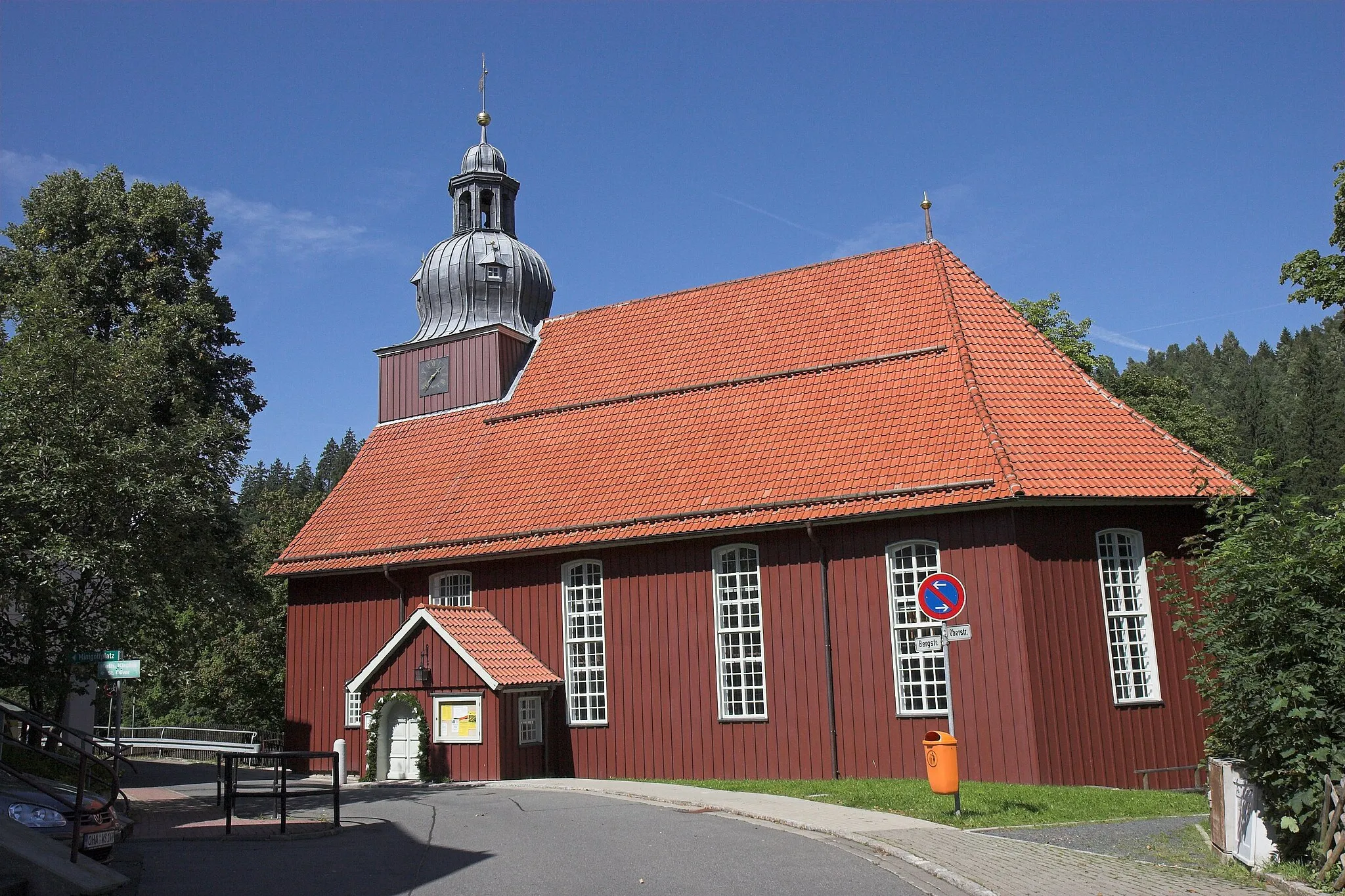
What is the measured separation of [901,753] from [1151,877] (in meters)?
9.17

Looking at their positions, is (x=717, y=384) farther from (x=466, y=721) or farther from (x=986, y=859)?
Result: (x=986, y=859)

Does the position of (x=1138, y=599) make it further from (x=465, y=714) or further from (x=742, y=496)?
(x=465, y=714)

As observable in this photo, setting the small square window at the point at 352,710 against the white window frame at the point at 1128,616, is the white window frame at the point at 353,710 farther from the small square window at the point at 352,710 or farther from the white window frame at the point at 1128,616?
the white window frame at the point at 1128,616

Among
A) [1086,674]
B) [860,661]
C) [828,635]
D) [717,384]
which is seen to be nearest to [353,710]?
[717,384]

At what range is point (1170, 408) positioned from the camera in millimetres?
38312

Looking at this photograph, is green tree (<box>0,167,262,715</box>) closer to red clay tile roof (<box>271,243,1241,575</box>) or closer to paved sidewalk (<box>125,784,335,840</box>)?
paved sidewalk (<box>125,784,335,840</box>)

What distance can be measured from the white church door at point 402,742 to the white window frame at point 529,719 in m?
1.98

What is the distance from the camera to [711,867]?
10344 millimetres

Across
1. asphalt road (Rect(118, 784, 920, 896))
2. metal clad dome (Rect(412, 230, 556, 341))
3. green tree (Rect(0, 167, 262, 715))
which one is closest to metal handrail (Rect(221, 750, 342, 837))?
Answer: asphalt road (Rect(118, 784, 920, 896))

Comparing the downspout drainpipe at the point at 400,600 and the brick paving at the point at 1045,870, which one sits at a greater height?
the downspout drainpipe at the point at 400,600

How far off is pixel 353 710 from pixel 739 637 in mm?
9401

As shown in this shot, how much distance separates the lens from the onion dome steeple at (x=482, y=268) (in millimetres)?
29766

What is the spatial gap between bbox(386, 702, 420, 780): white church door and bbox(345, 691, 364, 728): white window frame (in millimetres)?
2496

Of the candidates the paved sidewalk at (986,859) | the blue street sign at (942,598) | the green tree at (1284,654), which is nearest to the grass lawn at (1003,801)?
the paved sidewalk at (986,859)
